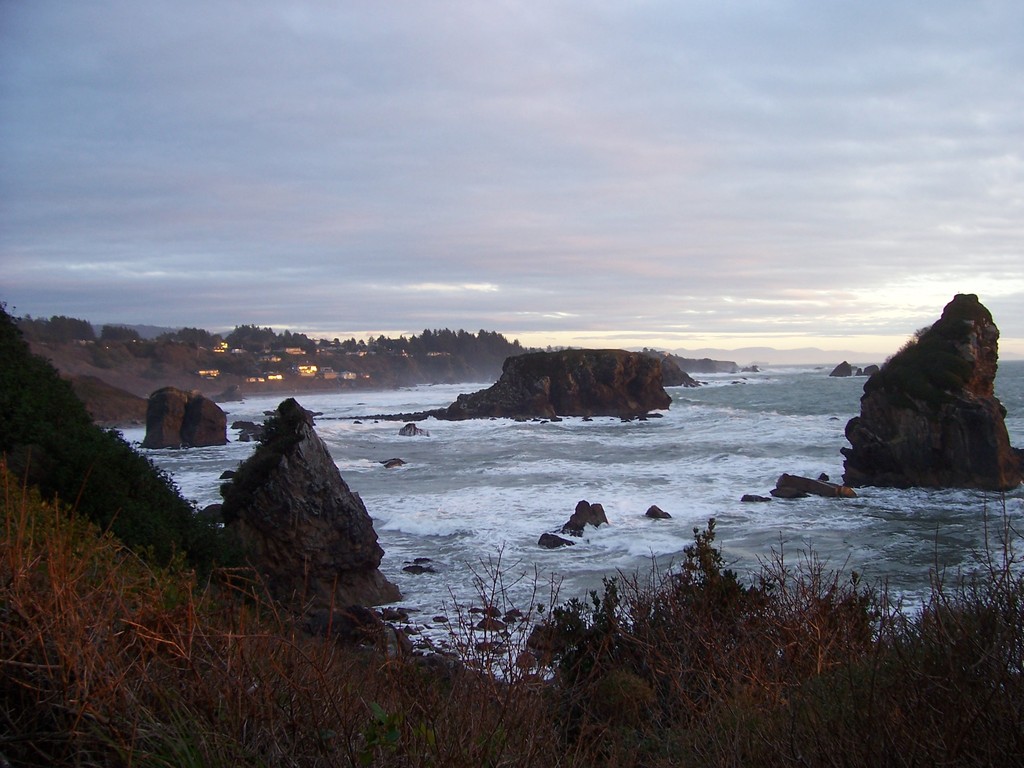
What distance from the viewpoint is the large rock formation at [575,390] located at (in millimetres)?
61594

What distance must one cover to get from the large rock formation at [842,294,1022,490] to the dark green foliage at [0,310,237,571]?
21900 millimetres

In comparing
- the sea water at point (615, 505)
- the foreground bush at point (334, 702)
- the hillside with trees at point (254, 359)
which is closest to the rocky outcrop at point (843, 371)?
the hillside with trees at point (254, 359)

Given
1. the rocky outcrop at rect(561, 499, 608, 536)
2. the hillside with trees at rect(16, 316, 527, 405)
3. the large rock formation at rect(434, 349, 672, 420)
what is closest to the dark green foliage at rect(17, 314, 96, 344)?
the hillside with trees at rect(16, 316, 527, 405)

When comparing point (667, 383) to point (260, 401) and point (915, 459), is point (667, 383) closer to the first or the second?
point (260, 401)

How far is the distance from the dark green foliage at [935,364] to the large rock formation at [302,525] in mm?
20279

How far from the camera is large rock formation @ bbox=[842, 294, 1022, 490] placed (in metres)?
25.0

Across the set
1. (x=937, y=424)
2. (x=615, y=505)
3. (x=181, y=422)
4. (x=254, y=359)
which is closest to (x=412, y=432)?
(x=181, y=422)

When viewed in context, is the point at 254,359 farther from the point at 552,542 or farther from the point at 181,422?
the point at 552,542

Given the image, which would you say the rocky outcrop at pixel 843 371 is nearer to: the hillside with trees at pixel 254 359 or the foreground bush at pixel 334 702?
the hillside with trees at pixel 254 359

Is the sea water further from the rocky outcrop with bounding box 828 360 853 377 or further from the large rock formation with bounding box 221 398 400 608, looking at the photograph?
the rocky outcrop with bounding box 828 360 853 377

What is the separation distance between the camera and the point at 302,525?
14109mm

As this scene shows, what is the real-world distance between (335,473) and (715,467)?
1909 centimetres

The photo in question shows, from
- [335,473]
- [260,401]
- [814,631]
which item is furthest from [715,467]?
[260,401]

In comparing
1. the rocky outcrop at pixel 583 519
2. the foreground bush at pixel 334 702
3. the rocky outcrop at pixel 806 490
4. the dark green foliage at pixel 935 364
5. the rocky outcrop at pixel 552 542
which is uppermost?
the dark green foliage at pixel 935 364
